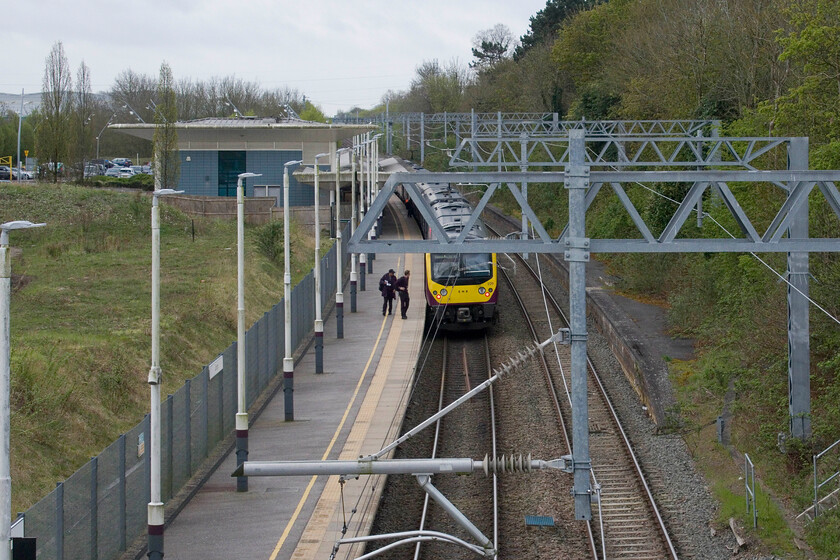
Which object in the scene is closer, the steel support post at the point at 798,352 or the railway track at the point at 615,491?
the railway track at the point at 615,491

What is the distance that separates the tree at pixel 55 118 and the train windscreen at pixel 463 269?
28062 millimetres

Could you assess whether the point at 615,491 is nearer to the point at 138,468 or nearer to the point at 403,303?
the point at 138,468

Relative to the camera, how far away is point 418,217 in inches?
2071

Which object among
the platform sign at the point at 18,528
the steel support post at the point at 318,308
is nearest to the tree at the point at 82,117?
the steel support post at the point at 318,308

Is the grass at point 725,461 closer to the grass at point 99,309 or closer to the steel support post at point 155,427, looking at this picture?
the steel support post at point 155,427

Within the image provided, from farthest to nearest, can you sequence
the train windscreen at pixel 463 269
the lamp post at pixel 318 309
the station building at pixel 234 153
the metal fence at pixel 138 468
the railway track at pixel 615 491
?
the station building at pixel 234 153
the train windscreen at pixel 463 269
the lamp post at pixel 318 309
the railway track at pixel 615 491
the metal fence at pixel 138 468

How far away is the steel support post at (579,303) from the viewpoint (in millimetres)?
8680

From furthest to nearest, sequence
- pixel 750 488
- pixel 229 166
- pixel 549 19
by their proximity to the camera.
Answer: pixel 549 19 < pixel 229 166 < pixel 750 488

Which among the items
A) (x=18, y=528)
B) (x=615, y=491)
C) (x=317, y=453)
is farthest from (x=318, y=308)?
(x=18, y=528)

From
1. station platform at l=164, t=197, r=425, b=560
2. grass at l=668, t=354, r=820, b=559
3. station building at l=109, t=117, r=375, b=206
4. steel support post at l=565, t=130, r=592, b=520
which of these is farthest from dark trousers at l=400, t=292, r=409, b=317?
station building at l=109, t=117, r=375, b=206

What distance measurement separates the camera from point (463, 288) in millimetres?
26984

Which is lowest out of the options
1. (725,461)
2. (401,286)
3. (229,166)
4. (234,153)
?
(725,461)

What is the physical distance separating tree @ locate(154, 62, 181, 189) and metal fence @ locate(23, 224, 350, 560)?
2612 centimetres

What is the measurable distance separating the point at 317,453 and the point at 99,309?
8883 mm
